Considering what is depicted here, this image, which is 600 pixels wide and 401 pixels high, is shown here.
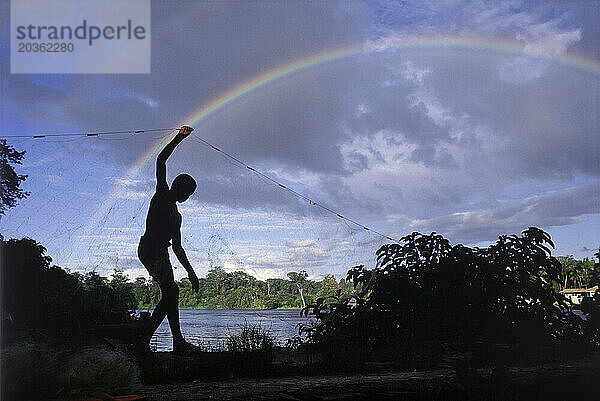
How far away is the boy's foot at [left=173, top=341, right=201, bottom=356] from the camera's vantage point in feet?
28.0

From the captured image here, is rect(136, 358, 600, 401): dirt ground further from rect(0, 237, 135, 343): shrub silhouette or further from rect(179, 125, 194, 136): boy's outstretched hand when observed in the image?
rect(179, 125, 194, 136): boy's outstretched hand

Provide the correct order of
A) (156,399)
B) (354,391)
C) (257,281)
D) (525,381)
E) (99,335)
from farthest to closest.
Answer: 1. (257,281)
2. (99,335)
3. (525,381)
4. (354,391)
5. (156,399)

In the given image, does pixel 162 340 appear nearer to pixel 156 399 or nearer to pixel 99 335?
pixel 99 335

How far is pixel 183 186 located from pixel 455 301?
5.63m

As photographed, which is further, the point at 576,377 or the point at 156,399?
the point at 576,377

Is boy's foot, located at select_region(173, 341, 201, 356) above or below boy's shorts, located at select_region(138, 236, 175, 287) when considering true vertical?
below

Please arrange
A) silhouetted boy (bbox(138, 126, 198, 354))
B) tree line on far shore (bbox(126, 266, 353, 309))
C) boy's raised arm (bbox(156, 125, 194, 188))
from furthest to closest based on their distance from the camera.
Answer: tree line on far shore (bbox(126, 266, 353, 309)), boy's raised arm (bbox(156, 125, 194, 188)), silhouetted boy (bbox(138, 126, 198, 354))

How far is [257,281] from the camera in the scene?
10477 millimetres

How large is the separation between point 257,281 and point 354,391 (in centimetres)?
471

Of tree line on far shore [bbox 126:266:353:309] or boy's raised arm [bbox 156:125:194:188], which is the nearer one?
boy's raised arm [bbox 156:125:194:188]

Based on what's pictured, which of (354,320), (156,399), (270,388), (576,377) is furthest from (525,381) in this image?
(156,399)

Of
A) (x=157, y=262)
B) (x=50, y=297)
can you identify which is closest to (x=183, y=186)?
(x=157, y=262)

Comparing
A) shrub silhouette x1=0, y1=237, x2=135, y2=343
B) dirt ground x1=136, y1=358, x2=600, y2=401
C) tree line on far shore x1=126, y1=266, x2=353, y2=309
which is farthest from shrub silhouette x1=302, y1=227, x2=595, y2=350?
shrub silhouette x1=0, y1=237, x2=135, y2=343

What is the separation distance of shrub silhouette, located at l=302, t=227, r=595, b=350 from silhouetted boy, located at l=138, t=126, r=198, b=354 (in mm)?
2650
